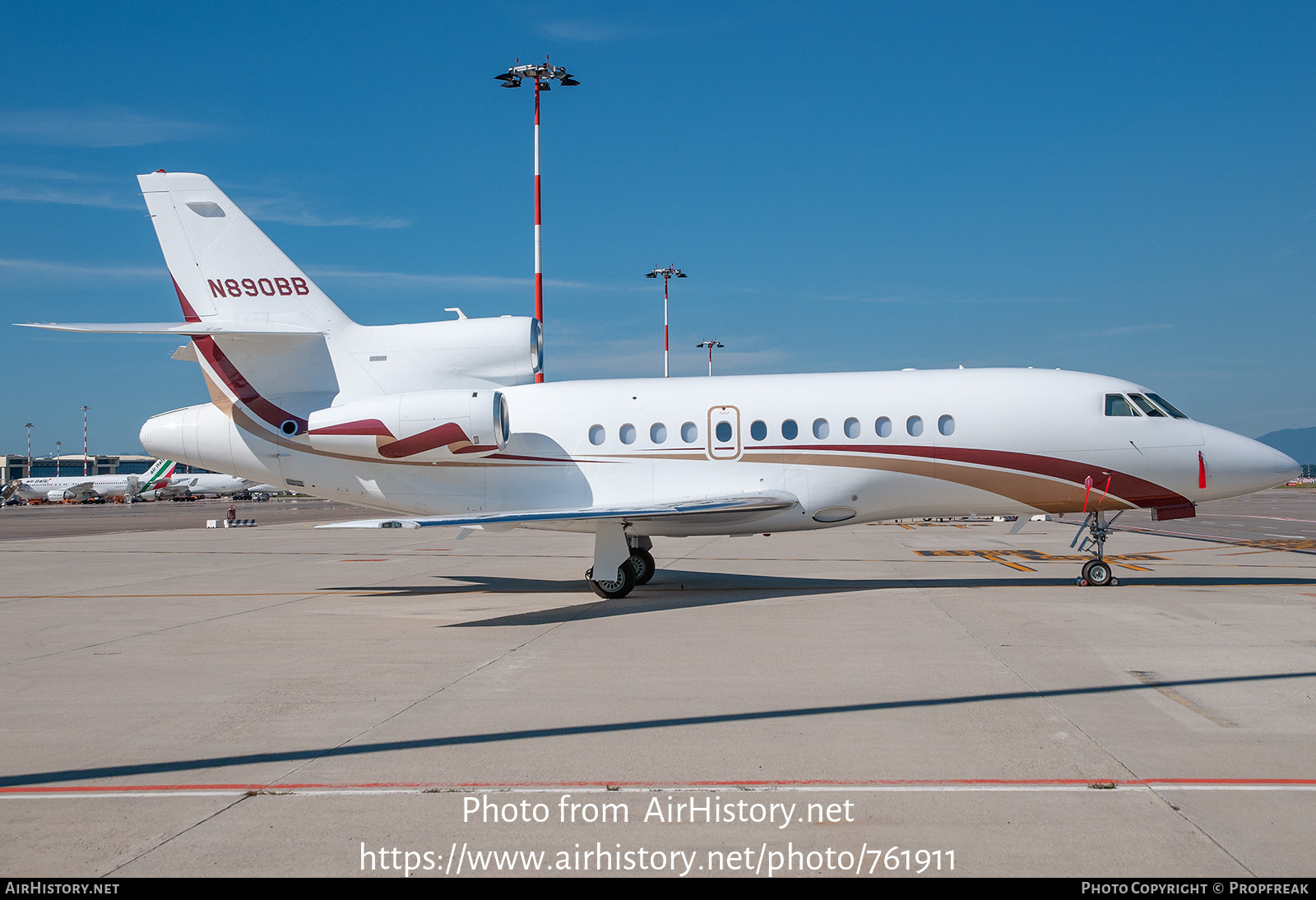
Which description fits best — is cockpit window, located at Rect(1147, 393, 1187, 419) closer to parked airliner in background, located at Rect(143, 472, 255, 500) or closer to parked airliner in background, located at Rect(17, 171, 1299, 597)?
parked airliner in background, located at Rect(17, 171, 1299, 597)

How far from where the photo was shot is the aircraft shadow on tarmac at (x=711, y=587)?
46.4 ft

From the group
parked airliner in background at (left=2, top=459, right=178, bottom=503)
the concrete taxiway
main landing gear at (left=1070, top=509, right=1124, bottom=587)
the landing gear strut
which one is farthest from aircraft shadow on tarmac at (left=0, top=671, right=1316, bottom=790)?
parked airliner in background at (left=2, top=459, right=178, bottom=503)

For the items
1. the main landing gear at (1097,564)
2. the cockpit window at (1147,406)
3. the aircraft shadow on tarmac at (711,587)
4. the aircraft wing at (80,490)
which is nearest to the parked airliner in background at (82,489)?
the aircraft wing at (80,490)

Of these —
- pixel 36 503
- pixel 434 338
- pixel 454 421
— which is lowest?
pixel 36 503

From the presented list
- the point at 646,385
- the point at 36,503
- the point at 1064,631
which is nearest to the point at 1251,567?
the point at 1064,631

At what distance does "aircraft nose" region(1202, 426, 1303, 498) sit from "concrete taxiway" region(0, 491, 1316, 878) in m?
1.74

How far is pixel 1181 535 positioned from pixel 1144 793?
92.4ft

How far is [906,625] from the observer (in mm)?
11734

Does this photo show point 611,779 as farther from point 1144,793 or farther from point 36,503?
point 36,503

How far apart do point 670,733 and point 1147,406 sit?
12345mm

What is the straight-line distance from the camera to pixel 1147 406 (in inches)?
613

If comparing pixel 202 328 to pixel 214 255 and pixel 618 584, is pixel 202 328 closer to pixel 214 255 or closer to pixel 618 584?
pixel 214 255

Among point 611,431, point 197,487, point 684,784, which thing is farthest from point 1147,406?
point 197,487

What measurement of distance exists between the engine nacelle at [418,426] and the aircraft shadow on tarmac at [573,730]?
29.3 feet
